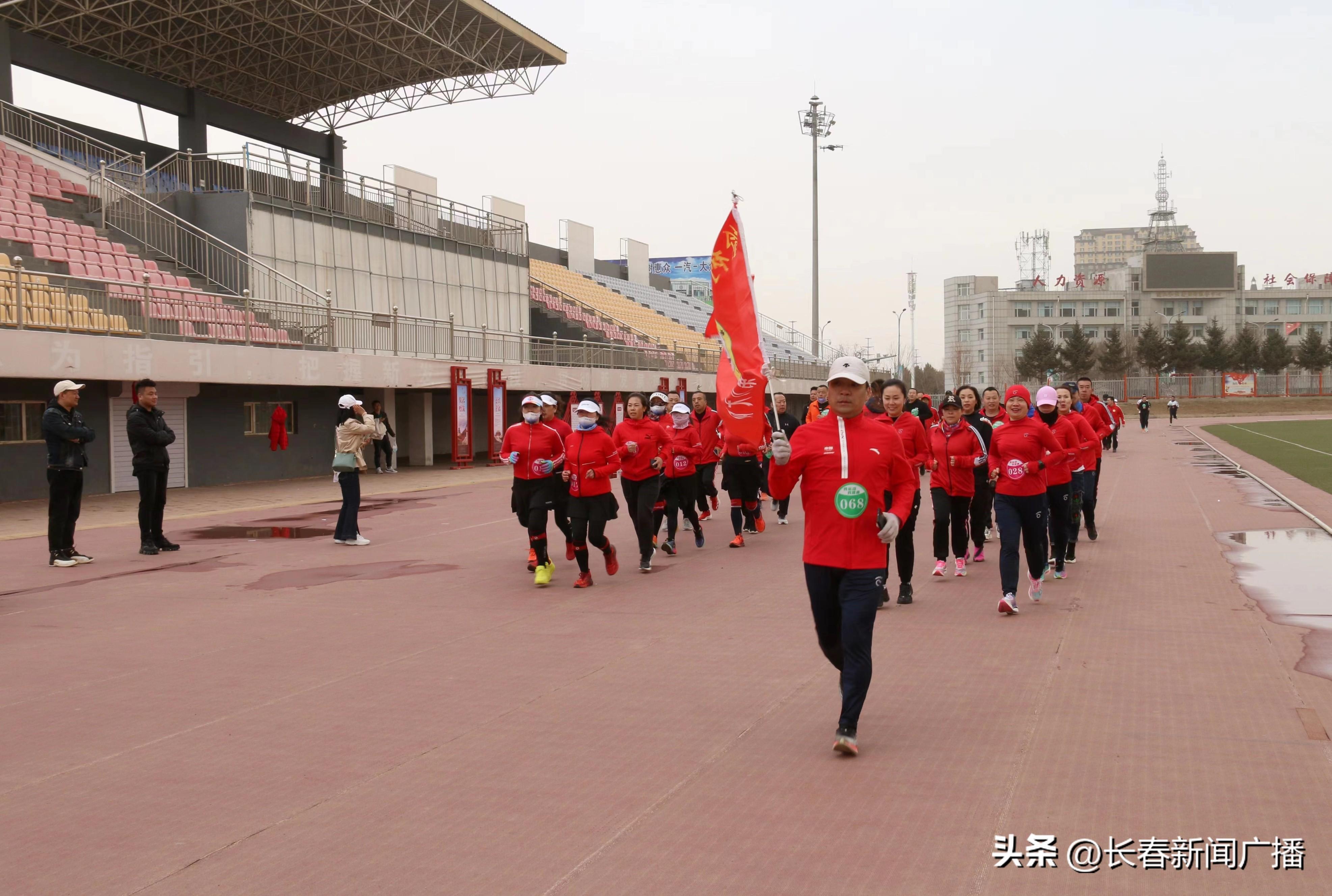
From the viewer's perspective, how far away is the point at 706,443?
51.3 feet

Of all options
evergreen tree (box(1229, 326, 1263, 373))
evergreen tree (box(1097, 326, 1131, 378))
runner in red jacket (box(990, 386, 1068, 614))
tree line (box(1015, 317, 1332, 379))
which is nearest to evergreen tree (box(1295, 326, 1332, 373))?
tree line (box(1015, 317, 1332, 379))

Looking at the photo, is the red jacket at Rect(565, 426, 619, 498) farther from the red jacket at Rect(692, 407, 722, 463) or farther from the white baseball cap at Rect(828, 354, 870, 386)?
the white baseball cap at Rect(828, 354, 870, 386)

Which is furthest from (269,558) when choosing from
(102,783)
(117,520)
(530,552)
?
(102,783)

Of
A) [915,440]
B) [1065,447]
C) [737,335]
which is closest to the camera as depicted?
[737,335]

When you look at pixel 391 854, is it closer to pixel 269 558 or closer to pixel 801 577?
pixel 801 577

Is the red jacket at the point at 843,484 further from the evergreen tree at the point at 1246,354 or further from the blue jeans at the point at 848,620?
the evergreen tree at the point at 1246,354

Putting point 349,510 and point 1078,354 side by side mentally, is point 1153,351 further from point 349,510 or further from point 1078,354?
point 349,510

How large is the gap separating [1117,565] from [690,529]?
6.22m

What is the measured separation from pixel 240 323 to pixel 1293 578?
19.8 m

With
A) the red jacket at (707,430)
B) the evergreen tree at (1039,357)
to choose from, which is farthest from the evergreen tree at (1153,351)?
the red jacket at (707,430)

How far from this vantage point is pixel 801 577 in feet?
38.2

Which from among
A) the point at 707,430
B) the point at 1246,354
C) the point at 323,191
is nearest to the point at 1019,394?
the point at 707,430

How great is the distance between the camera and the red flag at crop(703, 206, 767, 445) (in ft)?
27.6

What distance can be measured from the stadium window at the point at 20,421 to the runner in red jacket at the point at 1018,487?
17191 millimetres
